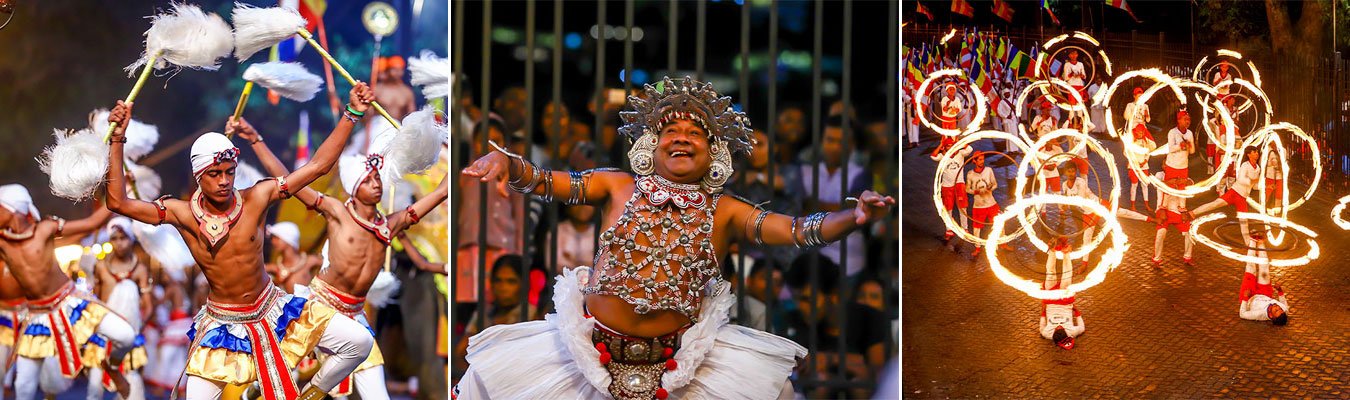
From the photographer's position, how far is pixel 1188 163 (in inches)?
186

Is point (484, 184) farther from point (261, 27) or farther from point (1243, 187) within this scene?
point (1243, 187)

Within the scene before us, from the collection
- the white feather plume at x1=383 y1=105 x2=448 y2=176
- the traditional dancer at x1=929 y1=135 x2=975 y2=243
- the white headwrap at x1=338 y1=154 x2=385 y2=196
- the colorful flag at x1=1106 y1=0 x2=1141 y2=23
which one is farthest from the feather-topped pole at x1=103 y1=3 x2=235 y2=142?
the colorful flag at x1=1106 y1=0 x2=1141 y2=23

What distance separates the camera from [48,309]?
4727 mm

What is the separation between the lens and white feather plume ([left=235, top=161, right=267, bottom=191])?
4.59m

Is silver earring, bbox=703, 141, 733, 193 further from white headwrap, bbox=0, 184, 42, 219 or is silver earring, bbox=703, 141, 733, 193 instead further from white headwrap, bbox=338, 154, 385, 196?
white headwrap, bbox=0, 184, 42, 219

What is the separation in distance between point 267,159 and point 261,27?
1.62 ft

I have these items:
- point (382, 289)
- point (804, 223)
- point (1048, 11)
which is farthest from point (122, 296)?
point (1048, 11)

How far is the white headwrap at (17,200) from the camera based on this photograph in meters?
4.70

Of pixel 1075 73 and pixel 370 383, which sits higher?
pixel 1075 73

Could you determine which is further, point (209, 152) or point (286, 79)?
point (286, 79)

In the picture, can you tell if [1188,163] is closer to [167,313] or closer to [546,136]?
[546,136]

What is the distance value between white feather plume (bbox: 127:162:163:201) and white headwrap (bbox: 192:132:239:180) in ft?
0.72

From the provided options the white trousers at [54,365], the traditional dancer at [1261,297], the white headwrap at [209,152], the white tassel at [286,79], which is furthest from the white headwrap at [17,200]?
the traditional dancer at [1261,297]

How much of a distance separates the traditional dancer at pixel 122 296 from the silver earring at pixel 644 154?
6.54 ft
